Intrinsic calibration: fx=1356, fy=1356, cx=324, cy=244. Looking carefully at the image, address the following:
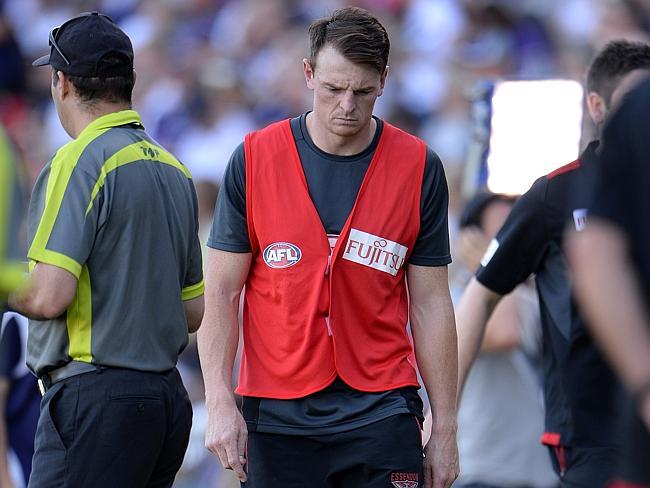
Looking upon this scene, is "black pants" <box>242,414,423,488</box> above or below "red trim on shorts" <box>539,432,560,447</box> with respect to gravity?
below

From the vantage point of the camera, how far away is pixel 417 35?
13109mm

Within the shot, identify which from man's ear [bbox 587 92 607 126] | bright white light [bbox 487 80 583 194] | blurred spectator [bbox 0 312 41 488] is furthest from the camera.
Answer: blurred spectator [bbox 0 312 41 488]

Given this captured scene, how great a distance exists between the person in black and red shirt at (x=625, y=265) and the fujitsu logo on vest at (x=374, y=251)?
1858 mm

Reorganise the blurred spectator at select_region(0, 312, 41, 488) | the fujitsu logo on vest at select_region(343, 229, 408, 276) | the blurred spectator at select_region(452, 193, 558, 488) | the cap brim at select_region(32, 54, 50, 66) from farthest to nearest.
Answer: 1. the blurred spectator at select_region(452, 193, 558, 488)
2. the blurred spectator at select_region(0, 312, 41, 488)
3. the cap brim at select_region(32, 54, 50, 66)
4. the fujitsu logo on vest at select_region(343, 229, 408, 276)

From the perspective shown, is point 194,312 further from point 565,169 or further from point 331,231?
point 565,169

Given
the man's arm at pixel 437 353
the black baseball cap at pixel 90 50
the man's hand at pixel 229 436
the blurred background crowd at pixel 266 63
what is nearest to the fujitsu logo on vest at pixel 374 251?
the man's arm at pixel 437 353

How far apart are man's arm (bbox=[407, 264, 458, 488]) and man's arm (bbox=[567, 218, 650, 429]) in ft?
6.66

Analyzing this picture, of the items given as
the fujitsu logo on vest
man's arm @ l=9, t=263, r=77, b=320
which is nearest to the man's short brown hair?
the fujitsu logo on vest

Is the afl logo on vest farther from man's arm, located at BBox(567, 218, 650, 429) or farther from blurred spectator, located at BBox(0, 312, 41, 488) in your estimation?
blurred spectator, located at BBox(0, 312, 41, 488)

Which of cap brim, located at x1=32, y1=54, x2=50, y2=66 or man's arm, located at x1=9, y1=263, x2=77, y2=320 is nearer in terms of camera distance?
man's arm, located at x1=9, y1=263, x2=77, y2=320

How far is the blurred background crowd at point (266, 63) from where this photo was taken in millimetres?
11422

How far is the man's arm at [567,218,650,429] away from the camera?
2670 mm

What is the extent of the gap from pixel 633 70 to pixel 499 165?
136 cm

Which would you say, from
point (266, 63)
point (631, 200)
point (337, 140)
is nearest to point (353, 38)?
point (337, 140)
